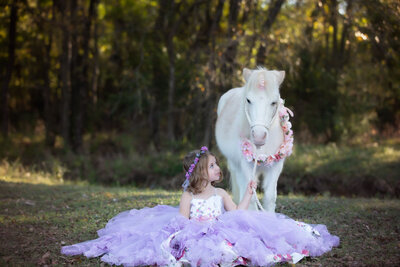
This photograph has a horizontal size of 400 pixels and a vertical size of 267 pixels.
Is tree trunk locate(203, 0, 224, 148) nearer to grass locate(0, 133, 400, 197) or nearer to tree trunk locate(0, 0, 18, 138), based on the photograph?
grass locate(0, 133, 400, 197)

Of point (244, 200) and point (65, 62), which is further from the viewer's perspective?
point (65, 62)

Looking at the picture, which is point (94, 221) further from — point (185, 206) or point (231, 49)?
point (231, 49)

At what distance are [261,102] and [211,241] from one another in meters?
1.53

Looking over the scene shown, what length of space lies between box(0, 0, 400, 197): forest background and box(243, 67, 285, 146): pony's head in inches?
165

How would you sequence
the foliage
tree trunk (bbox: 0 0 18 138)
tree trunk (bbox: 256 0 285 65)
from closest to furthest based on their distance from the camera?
tree trunk (bbox: 256 0 285 65) < the foliage < tree trunk (bbox: 0 0 18 138)

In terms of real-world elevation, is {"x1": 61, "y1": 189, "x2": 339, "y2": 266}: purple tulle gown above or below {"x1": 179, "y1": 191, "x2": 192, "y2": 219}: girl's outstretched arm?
below

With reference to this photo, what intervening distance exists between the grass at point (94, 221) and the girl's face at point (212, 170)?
1161 millimetres

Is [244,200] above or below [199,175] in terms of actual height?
below

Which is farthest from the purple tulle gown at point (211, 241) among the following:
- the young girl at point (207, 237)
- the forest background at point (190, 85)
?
the forest background at point (190, 85)

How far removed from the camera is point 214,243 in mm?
3725

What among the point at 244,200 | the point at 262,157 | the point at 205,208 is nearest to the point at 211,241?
the point at 205,208

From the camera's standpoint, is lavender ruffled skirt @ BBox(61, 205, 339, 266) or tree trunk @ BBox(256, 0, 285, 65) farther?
tree trunk @ BBox(256, 0, 285, 65)

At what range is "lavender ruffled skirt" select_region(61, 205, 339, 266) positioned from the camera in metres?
3.68

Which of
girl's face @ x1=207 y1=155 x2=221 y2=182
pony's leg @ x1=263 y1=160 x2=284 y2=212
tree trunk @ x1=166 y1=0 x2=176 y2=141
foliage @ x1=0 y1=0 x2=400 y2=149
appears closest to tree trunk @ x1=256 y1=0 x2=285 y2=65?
foliage @ x1=0 y1=0 x2=400 y2=149
